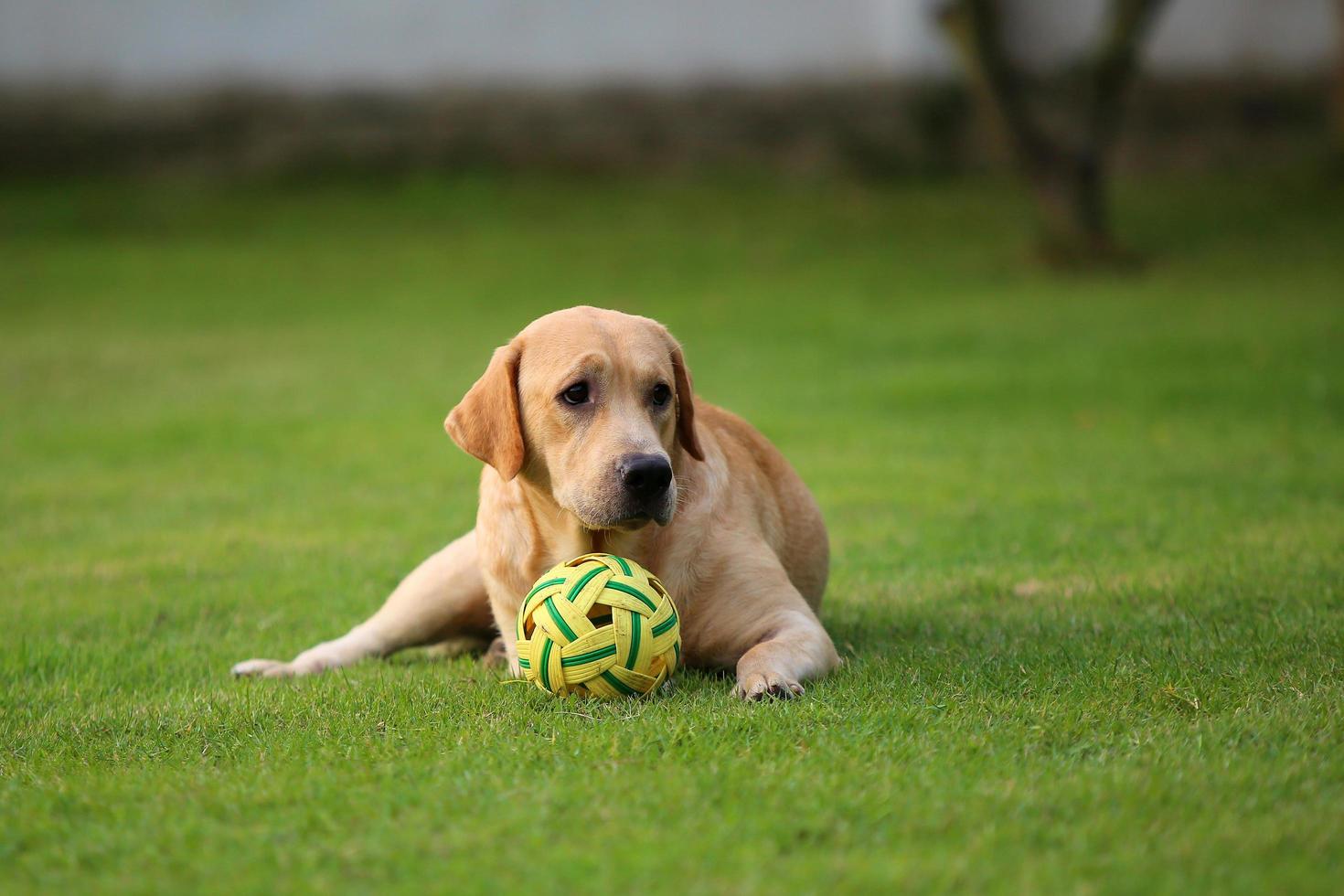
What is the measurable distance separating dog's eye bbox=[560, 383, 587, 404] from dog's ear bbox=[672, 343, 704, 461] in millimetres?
444

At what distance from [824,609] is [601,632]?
84.8 inches

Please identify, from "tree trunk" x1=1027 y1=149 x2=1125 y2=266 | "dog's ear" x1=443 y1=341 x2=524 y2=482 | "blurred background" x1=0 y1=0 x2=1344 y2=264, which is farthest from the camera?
"blurred background" x1=0 y1=0 x2=1344 y2=264

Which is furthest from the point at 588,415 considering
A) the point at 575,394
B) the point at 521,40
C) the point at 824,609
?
the point at 521,40

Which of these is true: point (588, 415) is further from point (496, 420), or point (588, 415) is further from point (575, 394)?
point (496, 420)

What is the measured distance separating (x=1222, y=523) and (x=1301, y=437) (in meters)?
4.13

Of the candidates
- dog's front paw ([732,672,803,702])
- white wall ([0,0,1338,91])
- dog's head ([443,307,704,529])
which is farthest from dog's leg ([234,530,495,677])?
white wall ([0,0,1338,91])

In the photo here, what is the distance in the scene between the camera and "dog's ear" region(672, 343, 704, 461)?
5500 millimetres

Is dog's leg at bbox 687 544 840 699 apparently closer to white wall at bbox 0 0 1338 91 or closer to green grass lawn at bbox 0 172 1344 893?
green grass lawn at bbox 0 172 1344 893

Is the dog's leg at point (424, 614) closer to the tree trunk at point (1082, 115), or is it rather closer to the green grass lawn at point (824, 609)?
the green grass lawn at point (824, 609)

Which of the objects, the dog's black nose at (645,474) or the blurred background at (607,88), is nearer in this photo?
the dog's black nose at (645,474)

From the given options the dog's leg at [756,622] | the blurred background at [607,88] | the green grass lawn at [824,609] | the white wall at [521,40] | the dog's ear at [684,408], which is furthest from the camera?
the white wall at [521,40]

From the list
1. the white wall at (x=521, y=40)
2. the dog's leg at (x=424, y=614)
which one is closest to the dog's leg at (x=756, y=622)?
the dog's leg at (x=424, y=614)

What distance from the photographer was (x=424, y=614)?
6.09 m

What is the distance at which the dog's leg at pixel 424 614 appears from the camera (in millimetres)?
6031
